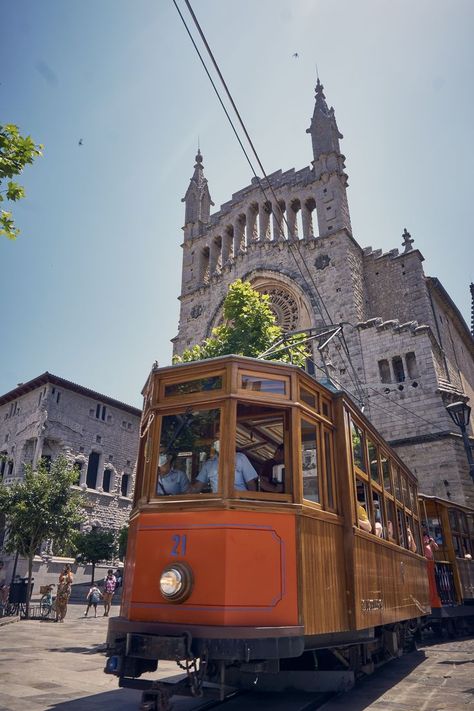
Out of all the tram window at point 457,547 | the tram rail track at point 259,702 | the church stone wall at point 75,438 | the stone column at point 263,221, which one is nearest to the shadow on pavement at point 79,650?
the tram rail track at point 259,702

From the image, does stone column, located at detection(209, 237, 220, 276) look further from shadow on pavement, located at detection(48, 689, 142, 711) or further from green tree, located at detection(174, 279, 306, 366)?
shadow on pavement, located at detection(48, 689, 142, 711)

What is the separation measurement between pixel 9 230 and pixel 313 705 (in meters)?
6.60

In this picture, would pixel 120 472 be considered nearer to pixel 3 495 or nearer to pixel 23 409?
pixel 23 409

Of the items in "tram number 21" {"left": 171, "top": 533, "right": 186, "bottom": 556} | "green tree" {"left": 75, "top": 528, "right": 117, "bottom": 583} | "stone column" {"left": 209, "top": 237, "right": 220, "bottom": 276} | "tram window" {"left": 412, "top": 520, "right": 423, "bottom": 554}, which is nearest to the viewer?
"tram number 21" {"left": 171, "top": 533, "right": 186, "bottom": 556}

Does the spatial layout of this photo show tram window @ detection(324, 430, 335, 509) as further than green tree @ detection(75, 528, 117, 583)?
No

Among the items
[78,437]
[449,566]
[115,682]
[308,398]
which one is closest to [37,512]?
[78,437]

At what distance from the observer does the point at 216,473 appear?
155 inches

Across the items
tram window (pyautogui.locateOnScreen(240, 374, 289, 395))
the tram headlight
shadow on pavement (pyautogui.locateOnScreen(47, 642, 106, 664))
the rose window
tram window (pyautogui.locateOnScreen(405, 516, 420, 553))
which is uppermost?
the rose window

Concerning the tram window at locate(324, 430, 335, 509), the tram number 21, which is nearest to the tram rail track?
the tram number 21

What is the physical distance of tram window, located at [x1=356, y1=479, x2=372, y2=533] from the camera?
4926mm

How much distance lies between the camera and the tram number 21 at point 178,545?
12.3ft

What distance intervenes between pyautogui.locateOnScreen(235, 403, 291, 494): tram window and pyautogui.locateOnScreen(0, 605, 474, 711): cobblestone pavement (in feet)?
7.55

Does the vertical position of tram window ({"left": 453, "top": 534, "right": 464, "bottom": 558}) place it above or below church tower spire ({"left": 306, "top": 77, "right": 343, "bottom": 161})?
below

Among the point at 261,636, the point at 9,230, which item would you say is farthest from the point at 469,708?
the point at 9,230
